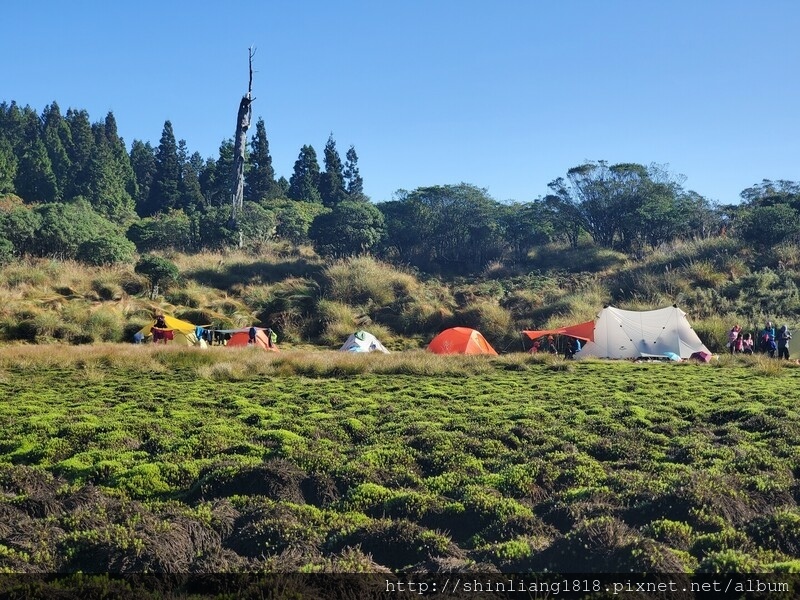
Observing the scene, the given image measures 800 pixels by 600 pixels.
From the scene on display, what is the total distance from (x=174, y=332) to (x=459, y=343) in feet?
34.1

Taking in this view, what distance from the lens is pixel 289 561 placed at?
16.6 feet

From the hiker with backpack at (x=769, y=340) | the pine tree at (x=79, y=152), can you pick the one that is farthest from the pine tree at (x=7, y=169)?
the hiker with backpack at (x=769, y=340)

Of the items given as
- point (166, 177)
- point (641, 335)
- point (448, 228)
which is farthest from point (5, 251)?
point (166, 177)

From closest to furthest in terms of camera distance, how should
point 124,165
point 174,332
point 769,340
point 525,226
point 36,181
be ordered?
point 769,340 → point 174,332 → point 525,226 → point 36,181 → point 124,165

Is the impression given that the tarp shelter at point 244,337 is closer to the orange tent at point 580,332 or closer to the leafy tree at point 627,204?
the orange tent at point 580,332

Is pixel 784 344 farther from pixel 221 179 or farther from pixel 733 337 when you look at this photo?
pixel 221 179

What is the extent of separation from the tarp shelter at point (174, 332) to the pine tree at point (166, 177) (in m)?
41.4

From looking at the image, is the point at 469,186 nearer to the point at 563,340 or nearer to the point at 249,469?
the point at 563,340

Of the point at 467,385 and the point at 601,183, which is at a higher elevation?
the point at 601,183

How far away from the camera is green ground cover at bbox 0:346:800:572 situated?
5152 millimetres

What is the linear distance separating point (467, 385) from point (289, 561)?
35.0ft

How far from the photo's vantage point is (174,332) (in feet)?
91.1

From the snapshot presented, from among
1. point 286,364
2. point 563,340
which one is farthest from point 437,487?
point 563,340

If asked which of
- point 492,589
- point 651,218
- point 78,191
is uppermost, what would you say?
point 78,191
